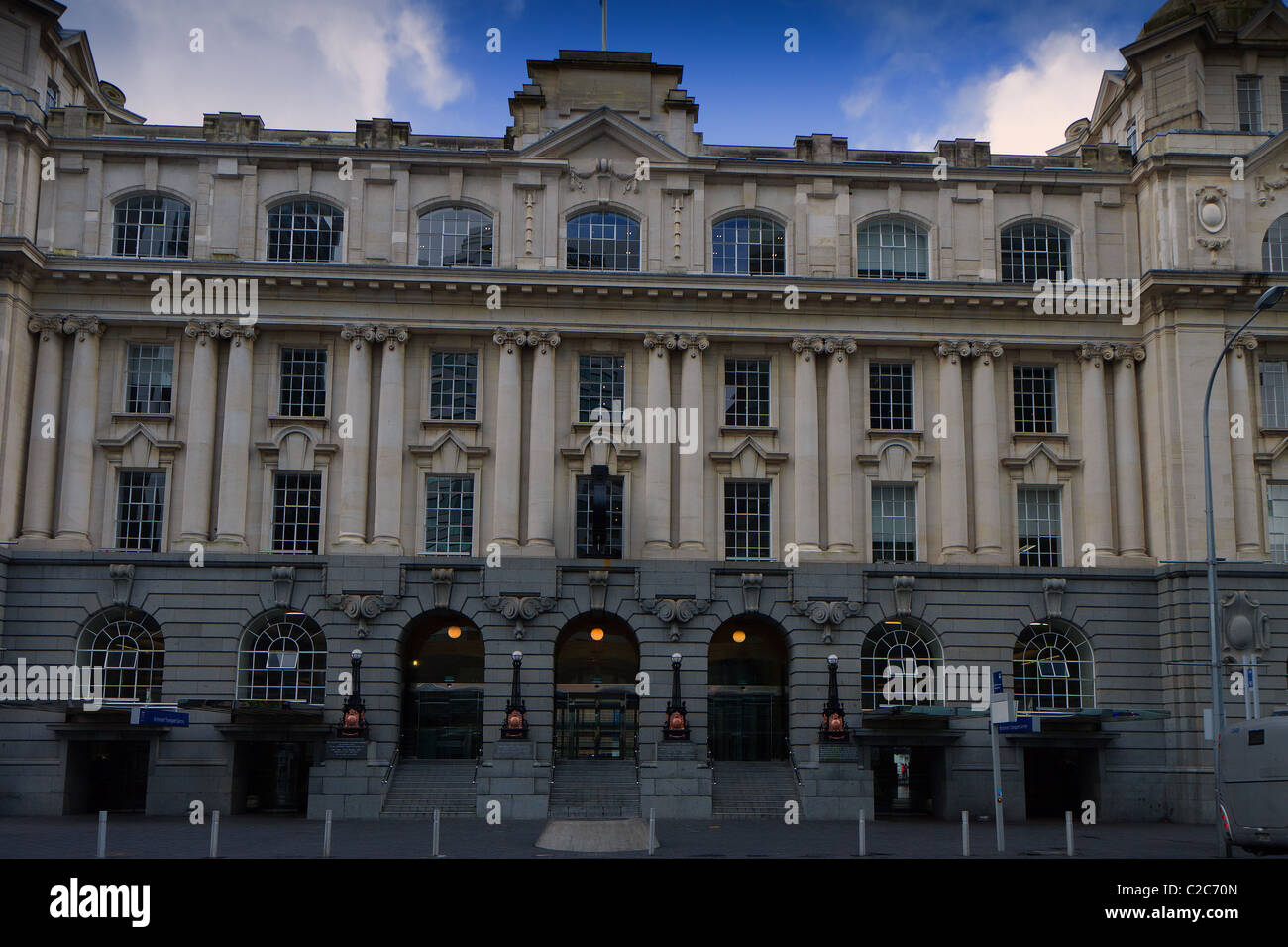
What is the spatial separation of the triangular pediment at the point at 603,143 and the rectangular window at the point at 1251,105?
19.6 meters

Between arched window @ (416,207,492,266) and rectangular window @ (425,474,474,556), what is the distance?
757 cm

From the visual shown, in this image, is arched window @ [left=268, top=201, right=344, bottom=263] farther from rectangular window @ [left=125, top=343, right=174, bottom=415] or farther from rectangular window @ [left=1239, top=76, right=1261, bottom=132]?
rectangular window @ [left=1239, top=76, right=1261, bottom=132]

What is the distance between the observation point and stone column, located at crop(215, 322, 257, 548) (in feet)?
136

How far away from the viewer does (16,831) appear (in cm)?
3294

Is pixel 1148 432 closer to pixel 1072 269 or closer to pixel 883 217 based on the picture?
pixel 1072 269

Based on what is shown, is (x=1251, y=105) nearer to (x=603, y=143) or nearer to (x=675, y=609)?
(x=603, y=143)

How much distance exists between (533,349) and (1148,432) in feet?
69.4

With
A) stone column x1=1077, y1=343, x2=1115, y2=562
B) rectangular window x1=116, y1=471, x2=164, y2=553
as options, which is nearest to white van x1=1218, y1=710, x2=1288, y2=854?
stone column x1=1077, y1=343, x2=1115, y2=562

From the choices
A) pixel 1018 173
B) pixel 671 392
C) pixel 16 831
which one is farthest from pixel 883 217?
pixel 16 831

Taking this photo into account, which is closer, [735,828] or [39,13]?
[735,828]

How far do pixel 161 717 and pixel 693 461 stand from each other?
18.4 meters

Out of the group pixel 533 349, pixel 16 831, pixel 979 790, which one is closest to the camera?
pixel 16 831

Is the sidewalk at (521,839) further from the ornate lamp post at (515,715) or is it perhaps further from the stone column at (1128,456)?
the stone column at (1128,456)

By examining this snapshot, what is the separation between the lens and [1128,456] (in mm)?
43406
